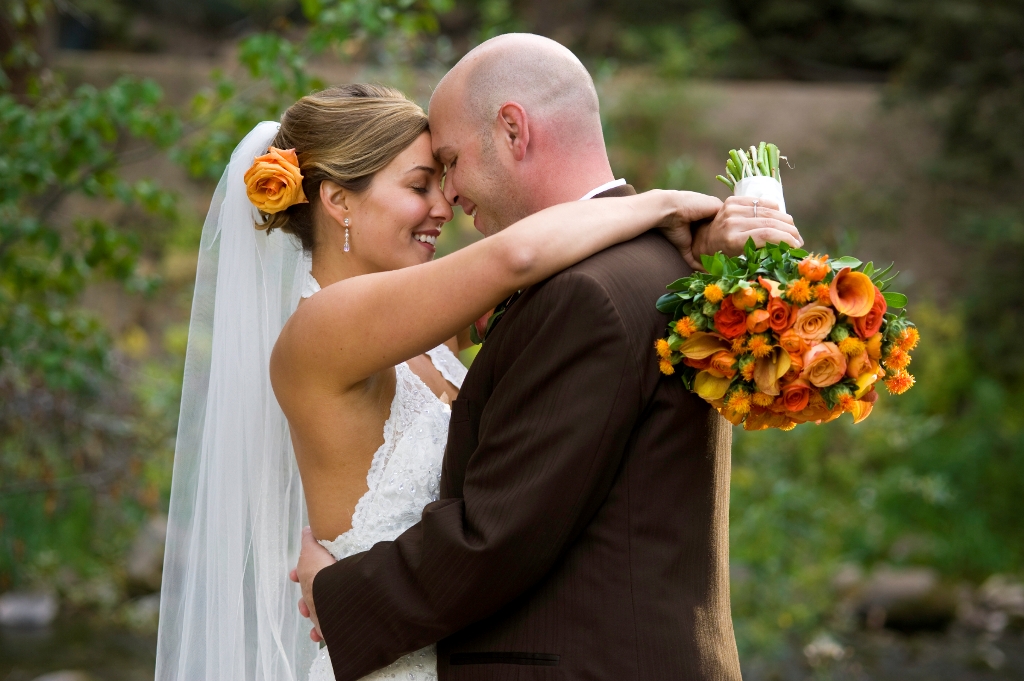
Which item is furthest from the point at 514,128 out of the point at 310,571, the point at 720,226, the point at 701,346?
the point at 310,571

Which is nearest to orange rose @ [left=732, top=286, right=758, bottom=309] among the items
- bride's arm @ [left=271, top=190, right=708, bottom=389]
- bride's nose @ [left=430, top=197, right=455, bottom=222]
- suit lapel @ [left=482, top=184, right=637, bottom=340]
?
bride's arm @ [left=271, top=190, right=708, bottom=389]

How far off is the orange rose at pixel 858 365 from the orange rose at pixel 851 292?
9cm

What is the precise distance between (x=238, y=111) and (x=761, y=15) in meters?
12.6

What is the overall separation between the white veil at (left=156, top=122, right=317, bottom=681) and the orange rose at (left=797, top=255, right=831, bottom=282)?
4.86ft

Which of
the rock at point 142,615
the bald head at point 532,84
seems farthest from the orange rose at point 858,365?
the rock at point 142,615

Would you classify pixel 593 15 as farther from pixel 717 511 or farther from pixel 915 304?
pixel 717 511

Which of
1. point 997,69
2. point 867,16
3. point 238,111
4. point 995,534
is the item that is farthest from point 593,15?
point 238,111

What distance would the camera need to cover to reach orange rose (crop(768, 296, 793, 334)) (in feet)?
6.25

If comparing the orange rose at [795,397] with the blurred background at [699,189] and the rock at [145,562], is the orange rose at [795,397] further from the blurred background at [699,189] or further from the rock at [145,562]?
the rock at [145,562]

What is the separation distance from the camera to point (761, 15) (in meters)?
15.4

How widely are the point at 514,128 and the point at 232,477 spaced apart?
1.25m

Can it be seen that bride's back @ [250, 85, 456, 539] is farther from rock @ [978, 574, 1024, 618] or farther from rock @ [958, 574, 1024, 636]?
rock @ [978, 574, 1024, 618]

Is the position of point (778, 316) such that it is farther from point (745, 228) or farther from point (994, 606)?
point (994, 606)

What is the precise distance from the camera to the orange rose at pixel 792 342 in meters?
Answer: 1.89
